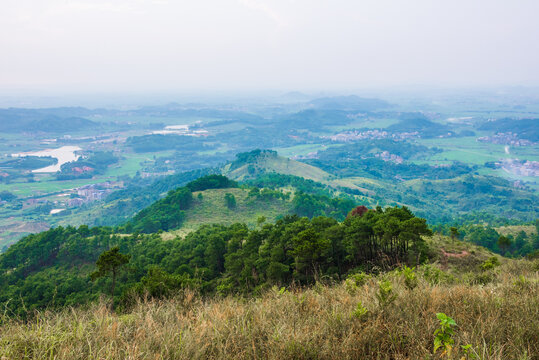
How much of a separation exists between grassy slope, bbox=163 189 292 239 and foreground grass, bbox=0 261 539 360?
1845 inches

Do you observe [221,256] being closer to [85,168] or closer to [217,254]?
[217,254]

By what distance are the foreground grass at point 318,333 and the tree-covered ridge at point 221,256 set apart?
1477 mm

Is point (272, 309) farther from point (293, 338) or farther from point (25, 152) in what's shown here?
point (25, 152)

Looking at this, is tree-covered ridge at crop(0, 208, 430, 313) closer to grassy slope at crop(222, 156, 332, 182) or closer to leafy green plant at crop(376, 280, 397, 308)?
leafy green plant at crop(376, 280, 397, 308)

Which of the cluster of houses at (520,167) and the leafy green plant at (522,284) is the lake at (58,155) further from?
the cluster of houses at (520,167)

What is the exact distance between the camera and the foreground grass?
354 cm

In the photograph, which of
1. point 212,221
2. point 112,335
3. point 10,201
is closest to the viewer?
point 112,335

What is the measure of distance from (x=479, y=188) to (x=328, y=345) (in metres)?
142

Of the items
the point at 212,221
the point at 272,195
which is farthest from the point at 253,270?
the point at 272,195

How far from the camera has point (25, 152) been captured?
19500 cm

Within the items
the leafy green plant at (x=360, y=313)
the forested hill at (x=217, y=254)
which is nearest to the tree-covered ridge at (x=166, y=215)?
the forested hill at (x=217, y=254)

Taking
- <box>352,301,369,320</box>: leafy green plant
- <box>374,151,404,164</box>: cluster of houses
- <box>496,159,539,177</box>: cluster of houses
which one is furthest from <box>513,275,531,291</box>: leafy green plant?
<box>496,159,539,177</box>: cluster of houses

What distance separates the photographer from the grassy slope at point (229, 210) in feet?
176

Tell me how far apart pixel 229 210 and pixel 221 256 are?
2935cm
